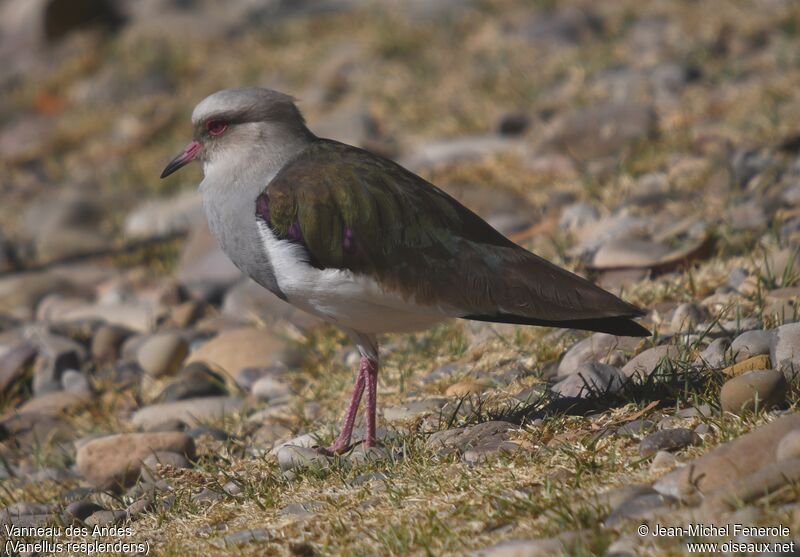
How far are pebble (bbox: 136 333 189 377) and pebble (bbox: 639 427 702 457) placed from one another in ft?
12.8

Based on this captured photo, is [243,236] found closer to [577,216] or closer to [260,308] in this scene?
[260,308]

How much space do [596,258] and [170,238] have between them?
4305 mm

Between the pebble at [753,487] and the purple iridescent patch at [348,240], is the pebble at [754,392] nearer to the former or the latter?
the pebble at [753,487]

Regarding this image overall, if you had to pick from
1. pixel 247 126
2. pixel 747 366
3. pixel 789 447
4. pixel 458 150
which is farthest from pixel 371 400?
pixel 458 150

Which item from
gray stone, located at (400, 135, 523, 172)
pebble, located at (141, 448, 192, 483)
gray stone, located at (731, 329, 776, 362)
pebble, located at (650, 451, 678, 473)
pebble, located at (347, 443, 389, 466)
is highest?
gray stone, located at (400, 135, 523, 172)

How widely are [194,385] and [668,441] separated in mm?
3401

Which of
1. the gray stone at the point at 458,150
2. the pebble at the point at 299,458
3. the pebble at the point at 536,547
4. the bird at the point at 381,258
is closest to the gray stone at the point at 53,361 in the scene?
the bird at the point at 381,258

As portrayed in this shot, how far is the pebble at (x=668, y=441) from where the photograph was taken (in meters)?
4.26

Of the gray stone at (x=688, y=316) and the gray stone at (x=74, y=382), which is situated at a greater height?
the gray stone at (x=688, y=316)

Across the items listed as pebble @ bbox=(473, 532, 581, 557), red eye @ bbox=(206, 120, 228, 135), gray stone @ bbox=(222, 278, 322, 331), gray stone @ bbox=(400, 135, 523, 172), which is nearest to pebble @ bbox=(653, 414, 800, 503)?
pebble @ bbox=(473, 532, 581, 557)

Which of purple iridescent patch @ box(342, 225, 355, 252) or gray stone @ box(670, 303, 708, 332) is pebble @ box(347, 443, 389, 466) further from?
gray stone @ box(670, 303, 708, 332)

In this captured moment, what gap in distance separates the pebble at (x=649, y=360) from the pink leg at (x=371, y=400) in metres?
1.13

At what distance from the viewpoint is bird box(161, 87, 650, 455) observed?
487cm

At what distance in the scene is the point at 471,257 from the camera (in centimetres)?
498
